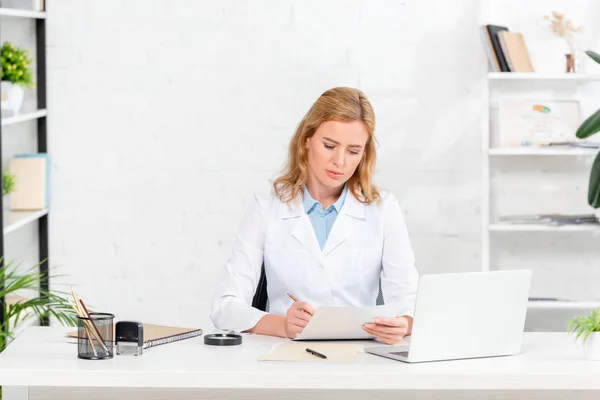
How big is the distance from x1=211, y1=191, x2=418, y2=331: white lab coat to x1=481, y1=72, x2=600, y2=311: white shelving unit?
1200 mm

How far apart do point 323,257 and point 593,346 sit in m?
0.82

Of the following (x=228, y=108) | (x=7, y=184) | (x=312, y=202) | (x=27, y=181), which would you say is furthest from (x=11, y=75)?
(x=312, y=202)

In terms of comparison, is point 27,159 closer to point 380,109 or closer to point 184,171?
point 184,171

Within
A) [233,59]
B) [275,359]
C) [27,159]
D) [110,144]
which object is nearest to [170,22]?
[233,59]

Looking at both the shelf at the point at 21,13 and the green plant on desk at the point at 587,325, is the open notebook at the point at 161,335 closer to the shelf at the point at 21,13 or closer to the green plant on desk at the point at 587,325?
the green plant on desk at the point at 587,325

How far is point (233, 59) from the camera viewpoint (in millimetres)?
3803

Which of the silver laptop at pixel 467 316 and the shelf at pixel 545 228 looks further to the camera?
the shelf at pixel 545 228

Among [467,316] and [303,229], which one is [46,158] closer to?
[303,229]

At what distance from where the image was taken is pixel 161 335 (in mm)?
2090

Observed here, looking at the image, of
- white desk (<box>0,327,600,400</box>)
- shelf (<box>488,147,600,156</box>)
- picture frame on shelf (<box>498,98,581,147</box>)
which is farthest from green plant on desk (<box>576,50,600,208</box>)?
white desk (<box>0,327,600,400</box>)

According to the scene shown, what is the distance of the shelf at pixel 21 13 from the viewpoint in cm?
328

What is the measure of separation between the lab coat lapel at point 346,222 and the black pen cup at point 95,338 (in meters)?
0.78

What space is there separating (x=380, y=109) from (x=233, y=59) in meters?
0.64

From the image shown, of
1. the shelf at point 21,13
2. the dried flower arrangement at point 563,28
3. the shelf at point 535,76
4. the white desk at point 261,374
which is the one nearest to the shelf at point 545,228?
the shelf at point 535,76
